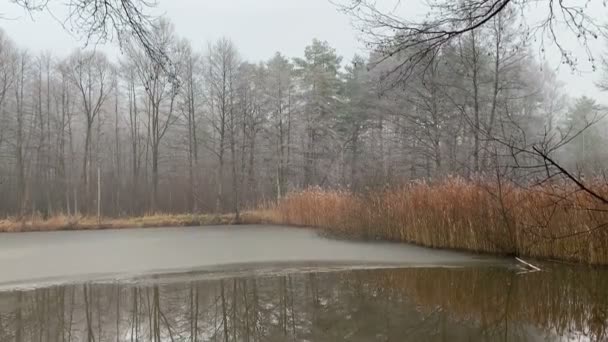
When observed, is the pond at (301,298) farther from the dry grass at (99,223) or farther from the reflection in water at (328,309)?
the dry grass at (99,223)

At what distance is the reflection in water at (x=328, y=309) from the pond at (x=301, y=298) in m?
0.01

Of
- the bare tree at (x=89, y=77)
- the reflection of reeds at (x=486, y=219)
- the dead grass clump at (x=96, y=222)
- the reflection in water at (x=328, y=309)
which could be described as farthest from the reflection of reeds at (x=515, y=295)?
the bare tree at (x=89, y=77)

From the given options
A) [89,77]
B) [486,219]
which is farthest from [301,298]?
[89,77]

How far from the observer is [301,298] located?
5023mm

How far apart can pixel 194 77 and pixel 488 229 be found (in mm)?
18350

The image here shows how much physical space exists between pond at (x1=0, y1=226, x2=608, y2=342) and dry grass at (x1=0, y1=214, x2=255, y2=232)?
334 inches

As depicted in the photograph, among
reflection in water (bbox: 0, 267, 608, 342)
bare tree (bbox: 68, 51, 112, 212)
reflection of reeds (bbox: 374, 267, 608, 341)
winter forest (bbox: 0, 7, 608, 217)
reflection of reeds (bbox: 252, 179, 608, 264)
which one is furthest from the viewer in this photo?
bare tree (bbox: 68, 51, 112, 212)

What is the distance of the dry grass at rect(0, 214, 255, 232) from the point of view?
1630 centimetres

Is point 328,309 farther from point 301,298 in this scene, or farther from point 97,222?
point 97,222

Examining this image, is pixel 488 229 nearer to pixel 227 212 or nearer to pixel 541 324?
pixel 541 324

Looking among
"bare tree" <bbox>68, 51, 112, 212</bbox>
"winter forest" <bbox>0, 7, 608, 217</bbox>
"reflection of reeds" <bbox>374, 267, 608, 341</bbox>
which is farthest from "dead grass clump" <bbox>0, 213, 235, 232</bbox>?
"reflection of reeds" <bbox>374, 267, 608, 341</bbox>

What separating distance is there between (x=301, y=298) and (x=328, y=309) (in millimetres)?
590

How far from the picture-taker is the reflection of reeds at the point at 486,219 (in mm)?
6685

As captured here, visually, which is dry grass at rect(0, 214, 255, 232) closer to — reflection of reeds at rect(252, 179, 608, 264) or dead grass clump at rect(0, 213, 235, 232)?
dead grass clump at rect(0, 213, 235, 232)
